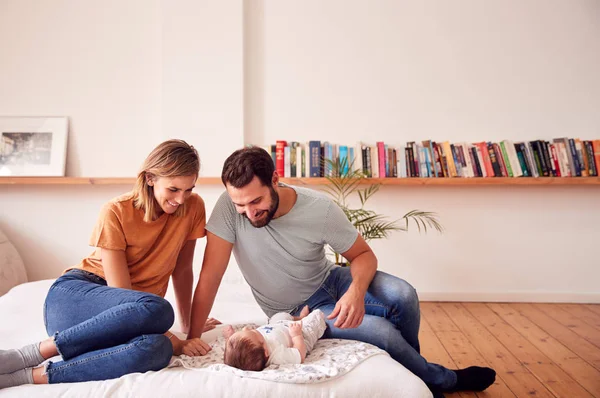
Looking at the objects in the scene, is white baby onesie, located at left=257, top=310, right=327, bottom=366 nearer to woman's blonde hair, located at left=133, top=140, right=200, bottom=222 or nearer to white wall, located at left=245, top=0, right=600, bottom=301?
woman's blonde hair, located at left=133, top=140, right=200, bottom=222

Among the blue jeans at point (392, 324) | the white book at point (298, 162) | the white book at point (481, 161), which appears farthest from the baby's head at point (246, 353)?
the white book at point (481, 161)

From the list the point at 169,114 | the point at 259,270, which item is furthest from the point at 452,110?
the point at 259,270

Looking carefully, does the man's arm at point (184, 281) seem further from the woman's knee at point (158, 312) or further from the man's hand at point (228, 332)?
the woman's knee at point (158, 312)

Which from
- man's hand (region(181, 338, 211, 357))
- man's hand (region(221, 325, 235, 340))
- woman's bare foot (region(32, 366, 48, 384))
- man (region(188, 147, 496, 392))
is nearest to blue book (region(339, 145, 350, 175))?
man (region(188, 147, 496, 392))

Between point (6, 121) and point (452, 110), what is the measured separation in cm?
327

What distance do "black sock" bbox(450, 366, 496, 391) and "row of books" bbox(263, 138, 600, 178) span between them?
1857 millimetres

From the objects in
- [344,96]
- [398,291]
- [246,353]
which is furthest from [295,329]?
[344,96]

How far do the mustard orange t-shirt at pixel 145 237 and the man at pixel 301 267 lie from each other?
0.11 metres

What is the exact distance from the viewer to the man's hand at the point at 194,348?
184cm

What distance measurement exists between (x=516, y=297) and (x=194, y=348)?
2885mm

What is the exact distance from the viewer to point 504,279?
404cm

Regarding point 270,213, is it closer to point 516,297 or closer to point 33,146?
point 516,297

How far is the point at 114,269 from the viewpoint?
1.94m

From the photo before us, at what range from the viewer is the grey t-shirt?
207 cm
